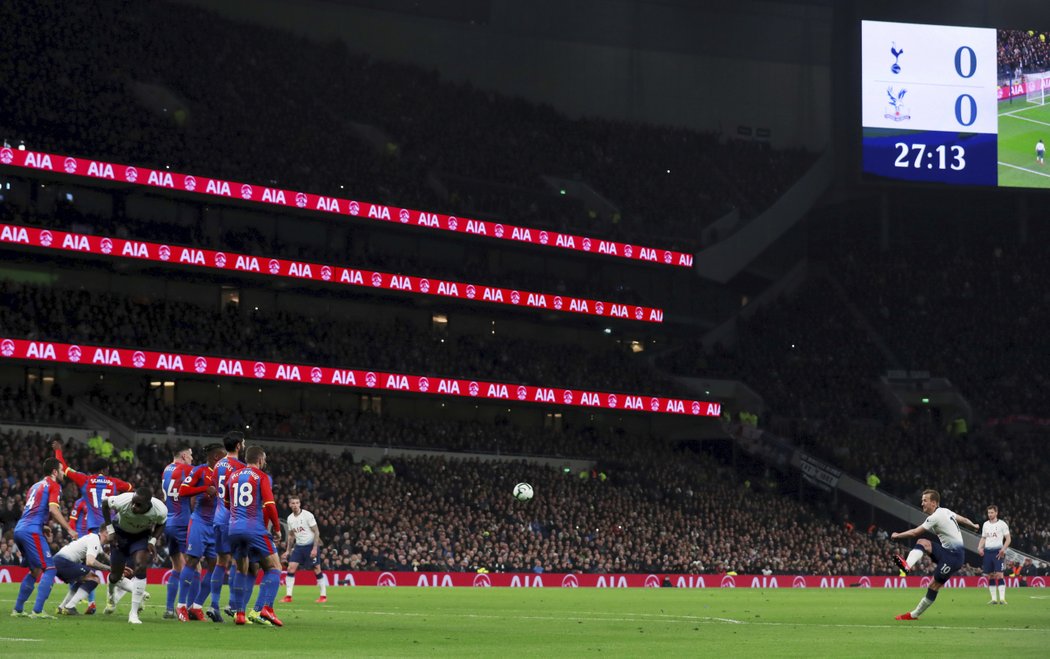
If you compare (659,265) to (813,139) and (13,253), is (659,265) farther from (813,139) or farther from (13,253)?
(13,253)

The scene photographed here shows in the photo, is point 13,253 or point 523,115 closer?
point 13,253

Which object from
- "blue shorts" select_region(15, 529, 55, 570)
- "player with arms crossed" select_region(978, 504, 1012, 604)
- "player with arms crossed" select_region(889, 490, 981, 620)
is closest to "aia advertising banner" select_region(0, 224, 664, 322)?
"player with arms crossed" select_region(978, 504, 1012, 604)

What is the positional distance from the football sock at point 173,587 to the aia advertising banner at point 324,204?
3733 centimetres

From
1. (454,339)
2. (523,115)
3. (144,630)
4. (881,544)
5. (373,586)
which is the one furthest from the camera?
(523,115)

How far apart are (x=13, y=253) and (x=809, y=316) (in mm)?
47926

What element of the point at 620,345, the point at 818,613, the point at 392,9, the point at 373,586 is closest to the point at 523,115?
the point at 392,9

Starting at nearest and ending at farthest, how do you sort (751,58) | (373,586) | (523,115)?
(373,586) → (523,115) → (751,58)

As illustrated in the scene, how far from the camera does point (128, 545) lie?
67.6ft

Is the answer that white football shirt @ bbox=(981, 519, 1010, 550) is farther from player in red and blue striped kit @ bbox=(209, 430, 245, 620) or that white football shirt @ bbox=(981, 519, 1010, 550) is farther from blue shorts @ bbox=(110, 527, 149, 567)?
blue shorts @ bbox=(110, 527, 149, 567)

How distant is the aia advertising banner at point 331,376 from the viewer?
54438 millimetres

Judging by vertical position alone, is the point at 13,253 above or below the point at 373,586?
above

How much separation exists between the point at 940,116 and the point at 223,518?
56.5 m

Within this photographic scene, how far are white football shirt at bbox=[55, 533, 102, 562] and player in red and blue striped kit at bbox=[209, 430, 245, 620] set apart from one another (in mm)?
1811

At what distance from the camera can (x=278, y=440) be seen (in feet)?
197
